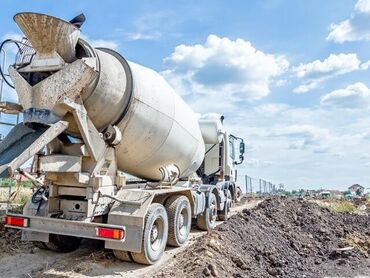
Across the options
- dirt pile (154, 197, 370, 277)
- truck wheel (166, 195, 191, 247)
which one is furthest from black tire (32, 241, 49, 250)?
dirt pile (154, 197, 370, 277)

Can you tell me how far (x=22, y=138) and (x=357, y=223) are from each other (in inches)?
472

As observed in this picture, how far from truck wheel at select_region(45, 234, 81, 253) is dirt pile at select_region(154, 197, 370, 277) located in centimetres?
217

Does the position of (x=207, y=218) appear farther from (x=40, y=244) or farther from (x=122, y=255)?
(x=40, y=244)

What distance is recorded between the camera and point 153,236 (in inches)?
269

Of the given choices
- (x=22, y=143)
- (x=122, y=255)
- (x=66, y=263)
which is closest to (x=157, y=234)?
(x=122, y=255)

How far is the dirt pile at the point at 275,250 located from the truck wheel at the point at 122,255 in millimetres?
672

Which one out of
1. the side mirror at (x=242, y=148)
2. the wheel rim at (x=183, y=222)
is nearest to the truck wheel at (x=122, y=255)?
the wheel rim at (x=183, y=222)

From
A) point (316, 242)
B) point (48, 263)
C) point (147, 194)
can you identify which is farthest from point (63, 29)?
point (316, 242)

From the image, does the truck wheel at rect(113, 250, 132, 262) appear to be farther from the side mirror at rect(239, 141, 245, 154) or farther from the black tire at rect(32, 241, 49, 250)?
the side mirror at rect(239, 141, 245, 154)

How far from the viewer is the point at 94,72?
6.02 metres

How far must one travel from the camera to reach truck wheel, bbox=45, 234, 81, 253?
726 centimetres

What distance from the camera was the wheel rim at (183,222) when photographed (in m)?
8.22

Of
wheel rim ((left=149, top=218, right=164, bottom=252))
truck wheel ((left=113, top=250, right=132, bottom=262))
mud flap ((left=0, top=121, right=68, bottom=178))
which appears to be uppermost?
mud flap ((left=0, top=121, right=68, bottom=178))

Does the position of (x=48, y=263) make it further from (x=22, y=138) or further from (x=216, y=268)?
(x=216, y=268)
